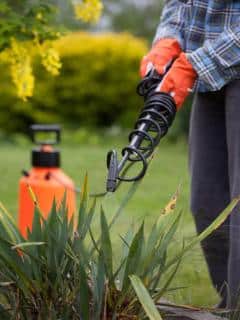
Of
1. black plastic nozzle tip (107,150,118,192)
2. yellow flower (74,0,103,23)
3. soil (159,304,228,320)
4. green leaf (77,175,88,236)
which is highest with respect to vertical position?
yellow flower (74,0,103,23)

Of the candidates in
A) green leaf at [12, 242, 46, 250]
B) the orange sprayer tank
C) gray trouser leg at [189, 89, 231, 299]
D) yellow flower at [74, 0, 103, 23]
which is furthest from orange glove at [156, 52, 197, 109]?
the orange sprayer tank

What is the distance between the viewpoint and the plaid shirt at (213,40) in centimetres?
318

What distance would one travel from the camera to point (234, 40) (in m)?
3.16

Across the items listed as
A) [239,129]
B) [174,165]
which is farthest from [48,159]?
[174,165]

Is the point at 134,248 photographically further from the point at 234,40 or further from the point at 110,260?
the point at 234,40

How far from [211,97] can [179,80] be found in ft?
1.14

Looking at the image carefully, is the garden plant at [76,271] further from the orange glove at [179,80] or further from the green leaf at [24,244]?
the orange glove at [179,80]

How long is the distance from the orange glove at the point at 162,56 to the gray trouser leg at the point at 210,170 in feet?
0.62

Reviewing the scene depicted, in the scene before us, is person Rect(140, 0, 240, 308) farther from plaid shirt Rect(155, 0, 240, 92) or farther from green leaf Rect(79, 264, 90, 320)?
green leaf Rect(79, 264, 90, 320)

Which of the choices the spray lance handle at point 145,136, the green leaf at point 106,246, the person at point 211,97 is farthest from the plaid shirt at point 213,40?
the green leaf at point 106,246

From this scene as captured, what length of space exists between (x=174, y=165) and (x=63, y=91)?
437cm

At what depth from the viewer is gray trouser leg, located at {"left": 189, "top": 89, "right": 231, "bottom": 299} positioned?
3.52 m

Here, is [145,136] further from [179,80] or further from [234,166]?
[234,166]

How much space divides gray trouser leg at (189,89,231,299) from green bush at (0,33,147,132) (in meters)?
10.5
